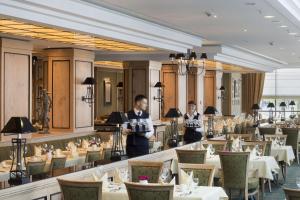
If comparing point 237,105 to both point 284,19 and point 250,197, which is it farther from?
point 250,197

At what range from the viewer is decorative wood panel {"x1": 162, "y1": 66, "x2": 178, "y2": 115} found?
64.4 feet

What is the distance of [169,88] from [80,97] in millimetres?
6206

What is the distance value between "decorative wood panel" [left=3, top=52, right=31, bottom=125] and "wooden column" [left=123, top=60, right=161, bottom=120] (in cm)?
611

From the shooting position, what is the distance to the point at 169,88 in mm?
19797

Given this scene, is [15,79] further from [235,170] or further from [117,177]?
[117,177]

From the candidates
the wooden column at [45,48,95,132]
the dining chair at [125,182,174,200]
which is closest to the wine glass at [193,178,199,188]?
the dining chair at [125,182,174,200]

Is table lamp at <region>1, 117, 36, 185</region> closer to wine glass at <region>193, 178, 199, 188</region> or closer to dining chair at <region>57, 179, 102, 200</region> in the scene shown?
dining chair at <region>57, 179, 102, 200</region>

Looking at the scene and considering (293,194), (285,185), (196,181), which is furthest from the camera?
(285,185)

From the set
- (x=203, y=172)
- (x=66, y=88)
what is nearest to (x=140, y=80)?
(x=66, y=88)

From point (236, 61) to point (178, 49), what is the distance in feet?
19.3

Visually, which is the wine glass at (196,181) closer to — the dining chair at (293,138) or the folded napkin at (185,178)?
the folded napkin at (185,178)

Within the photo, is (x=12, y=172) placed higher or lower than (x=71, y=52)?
lower

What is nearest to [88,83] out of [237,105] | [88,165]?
[88,165]

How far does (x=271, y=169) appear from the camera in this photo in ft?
29.8
